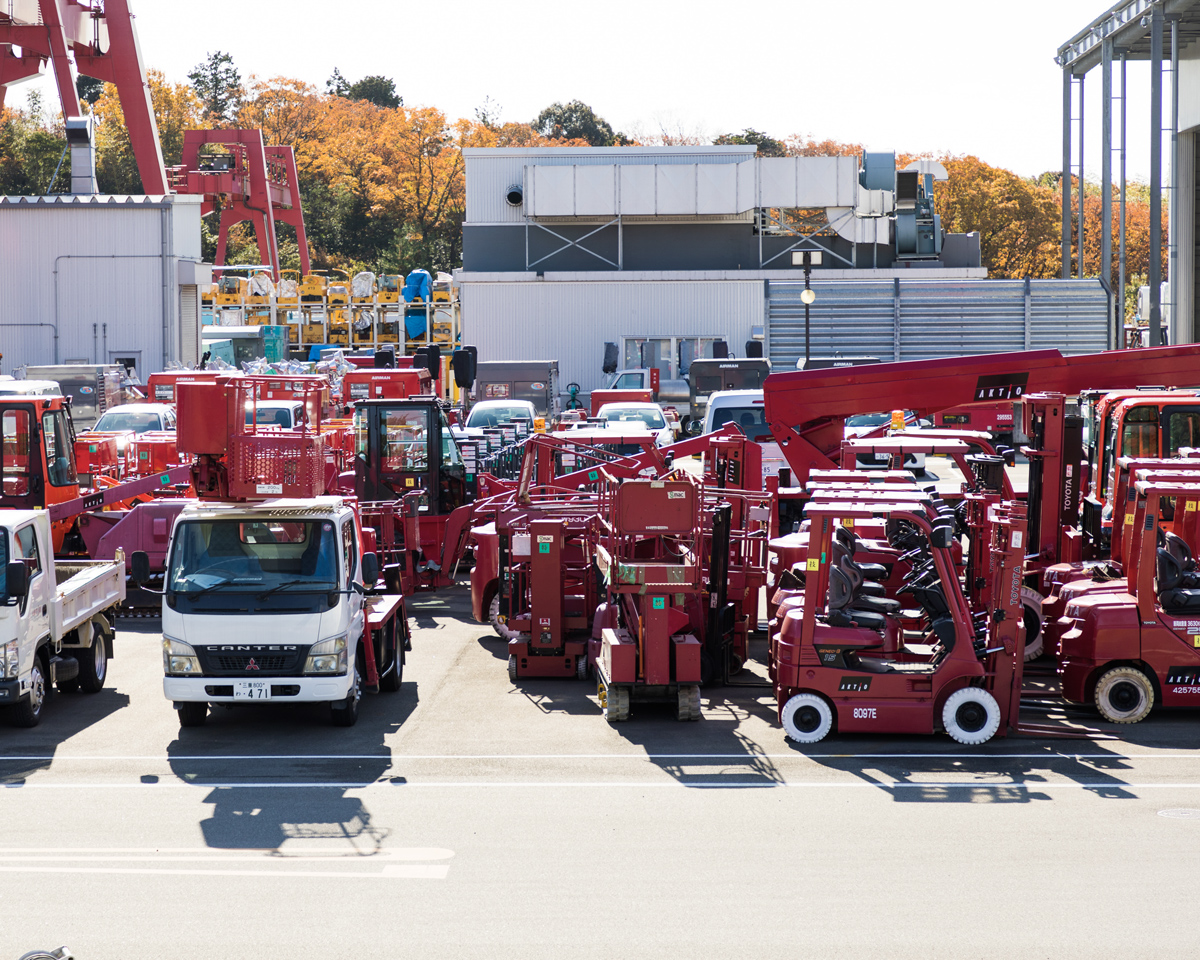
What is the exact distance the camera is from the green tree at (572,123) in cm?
8562

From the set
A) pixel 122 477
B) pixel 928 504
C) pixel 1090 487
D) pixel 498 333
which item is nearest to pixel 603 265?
pixel 498 333

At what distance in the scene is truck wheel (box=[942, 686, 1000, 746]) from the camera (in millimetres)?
11625

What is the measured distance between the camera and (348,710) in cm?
1258

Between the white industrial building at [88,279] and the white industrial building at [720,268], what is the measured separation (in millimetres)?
10649

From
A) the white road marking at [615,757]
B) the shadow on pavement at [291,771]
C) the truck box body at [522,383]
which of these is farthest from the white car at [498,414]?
the white road marking at [615,757]

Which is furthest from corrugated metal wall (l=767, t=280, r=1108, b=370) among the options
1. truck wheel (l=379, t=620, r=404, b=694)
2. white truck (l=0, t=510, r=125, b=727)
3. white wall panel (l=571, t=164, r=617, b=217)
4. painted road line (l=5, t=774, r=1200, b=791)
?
painted road line (l=5, t=774, r=1200, b=791)

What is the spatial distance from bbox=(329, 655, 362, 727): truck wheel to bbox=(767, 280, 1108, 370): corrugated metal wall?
1228 inches

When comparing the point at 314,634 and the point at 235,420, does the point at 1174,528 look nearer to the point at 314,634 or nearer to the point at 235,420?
the point at 314,634

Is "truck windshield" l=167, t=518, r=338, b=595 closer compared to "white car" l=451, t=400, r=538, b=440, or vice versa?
"truck windshield" l=167, t=518, r=338, b=595

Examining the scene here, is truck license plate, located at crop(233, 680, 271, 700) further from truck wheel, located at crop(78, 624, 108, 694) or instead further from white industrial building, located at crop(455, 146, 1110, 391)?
white industrial building, located at crop(455, 146, 1110, 391)

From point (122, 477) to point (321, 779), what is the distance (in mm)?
14071

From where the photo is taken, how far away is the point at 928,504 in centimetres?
1220

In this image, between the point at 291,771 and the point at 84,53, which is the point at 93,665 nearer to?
the point at 291,771

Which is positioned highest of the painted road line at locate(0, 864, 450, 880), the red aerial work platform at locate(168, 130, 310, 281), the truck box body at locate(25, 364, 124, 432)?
the red aerial work platform at locate(168, 130, 310, 281)
